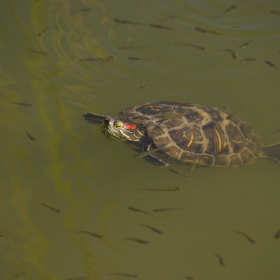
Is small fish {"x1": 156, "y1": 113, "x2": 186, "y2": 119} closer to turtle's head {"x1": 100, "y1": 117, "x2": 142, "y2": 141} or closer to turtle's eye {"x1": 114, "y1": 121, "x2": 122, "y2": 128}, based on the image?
turtle's head {"x1": 100, "y1": 117, "x2": 142, "y2": 141}

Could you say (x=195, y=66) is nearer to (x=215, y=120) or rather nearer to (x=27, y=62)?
(x=215, y=120)

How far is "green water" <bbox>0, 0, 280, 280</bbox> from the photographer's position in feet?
13.9

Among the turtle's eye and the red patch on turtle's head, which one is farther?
the red patch on turtle's head

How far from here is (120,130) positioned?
5.00 m

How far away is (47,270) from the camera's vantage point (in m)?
4.12

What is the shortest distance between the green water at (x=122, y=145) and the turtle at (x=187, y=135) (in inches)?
7.9

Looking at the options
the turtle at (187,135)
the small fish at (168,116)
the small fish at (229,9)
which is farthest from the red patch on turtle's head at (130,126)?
the small fish at (229,9)

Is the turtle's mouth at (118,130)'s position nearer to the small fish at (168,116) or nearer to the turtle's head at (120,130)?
the turtle's head at (120,130)

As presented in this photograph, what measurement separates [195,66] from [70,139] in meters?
2.28

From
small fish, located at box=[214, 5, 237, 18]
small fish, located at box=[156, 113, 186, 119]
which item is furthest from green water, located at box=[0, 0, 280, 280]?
small fish, located at box=[156, 113, 186, 119]

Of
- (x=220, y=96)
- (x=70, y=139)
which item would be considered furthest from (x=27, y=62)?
(x=220, y=96)

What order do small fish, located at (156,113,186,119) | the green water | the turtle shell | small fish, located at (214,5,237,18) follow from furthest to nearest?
1. small fish, located at (214,5,237,18)
2. small fish, located at (156,113,186,119)
3. the turtle shell
4. the green water

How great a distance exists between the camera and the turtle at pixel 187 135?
189 inches

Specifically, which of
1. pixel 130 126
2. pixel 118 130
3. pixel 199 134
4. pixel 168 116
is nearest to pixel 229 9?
pixel 168 116
